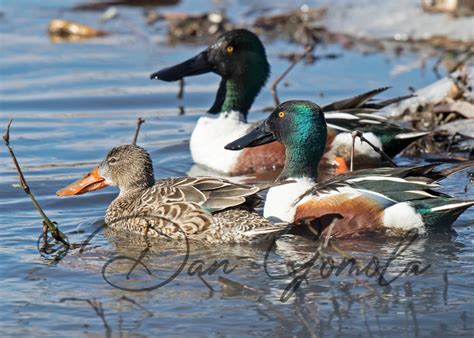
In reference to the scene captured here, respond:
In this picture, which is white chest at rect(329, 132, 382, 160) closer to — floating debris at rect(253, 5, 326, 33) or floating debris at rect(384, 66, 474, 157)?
floating debris at rect(384, 66, 474, 157)

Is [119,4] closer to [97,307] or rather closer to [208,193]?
[208,193]

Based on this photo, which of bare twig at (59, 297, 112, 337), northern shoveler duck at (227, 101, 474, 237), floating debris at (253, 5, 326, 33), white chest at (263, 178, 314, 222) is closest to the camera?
bare twig at (59, 297, 112, 337)

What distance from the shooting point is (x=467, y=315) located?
17.4 feet

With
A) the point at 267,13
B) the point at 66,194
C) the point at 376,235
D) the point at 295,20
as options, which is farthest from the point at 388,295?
the point at 267,13

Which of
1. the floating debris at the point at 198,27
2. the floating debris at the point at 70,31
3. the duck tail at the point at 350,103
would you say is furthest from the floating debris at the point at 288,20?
the duck tail at the point at 350,103

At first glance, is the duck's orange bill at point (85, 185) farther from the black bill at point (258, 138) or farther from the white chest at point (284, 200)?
the white chest at point (284, 200)

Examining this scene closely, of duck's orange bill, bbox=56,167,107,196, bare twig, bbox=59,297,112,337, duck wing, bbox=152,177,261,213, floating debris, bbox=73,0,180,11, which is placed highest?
floating debris, bbox=73,0,180,11

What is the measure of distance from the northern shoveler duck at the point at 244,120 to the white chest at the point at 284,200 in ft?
5.97

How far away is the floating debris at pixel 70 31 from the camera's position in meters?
14.7

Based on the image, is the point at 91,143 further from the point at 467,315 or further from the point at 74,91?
the point at 467,315

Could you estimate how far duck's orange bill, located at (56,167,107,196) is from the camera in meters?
7.45

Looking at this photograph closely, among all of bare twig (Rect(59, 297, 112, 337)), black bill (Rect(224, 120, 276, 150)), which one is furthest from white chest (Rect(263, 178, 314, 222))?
bare twig (Rect(59, 297, 112, 337))

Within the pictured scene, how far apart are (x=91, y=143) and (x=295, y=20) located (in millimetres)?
5523

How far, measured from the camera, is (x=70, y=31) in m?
14.8
